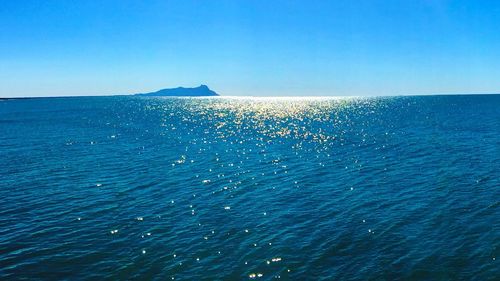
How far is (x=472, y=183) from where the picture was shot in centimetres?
4375

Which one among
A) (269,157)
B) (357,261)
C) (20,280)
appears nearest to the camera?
(20,280)

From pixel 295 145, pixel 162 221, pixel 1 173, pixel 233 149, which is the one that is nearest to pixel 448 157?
pixel 295 145

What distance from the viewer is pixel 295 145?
7888cm

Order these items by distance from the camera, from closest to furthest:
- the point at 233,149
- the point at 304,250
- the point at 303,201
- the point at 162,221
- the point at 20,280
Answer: the point at 20,280
the point at 304,250
the point at 162,221
the point at 303,201
the point at 233,149

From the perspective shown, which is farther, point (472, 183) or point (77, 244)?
point (472, 183)

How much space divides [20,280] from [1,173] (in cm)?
3499

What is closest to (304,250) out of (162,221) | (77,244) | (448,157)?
(162,221)

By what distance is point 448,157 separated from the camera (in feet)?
198

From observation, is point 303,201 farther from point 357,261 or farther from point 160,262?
point 160,262

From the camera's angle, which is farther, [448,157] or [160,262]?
[448,157]

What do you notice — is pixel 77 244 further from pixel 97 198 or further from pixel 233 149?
pixel 233 149

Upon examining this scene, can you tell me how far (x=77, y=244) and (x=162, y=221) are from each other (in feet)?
24.6

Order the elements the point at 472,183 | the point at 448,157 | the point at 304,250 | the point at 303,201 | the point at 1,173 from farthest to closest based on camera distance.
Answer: the point at 448,157 < the point at 1,173 < the point at 472,183 < the point at 303,201 < the point at 304,250

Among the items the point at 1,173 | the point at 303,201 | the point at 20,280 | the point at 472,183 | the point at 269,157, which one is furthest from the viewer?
the point at 269,157
